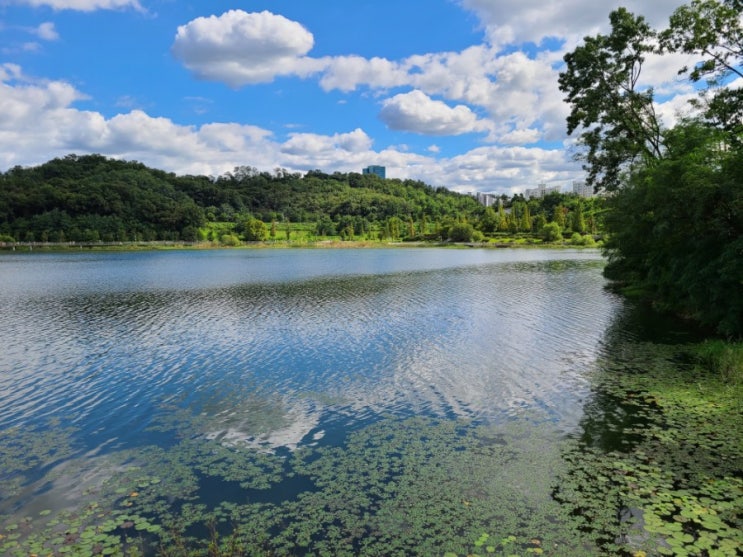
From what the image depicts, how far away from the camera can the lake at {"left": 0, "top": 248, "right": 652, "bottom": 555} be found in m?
8.91

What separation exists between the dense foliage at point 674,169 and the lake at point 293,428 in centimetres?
512

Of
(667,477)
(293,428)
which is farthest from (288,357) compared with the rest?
(667,477)

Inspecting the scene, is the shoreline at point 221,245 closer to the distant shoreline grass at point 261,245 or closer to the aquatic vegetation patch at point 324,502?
the distant shoreline grass at point 261,245

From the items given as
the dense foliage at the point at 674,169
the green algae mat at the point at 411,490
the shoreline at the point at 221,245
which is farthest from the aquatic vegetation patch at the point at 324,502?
the shoreline at the point at 221,245

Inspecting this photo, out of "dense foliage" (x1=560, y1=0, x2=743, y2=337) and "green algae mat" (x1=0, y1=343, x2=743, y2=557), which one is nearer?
"green algae mat" (x1=0, y1=343, x2=743, y2=557)

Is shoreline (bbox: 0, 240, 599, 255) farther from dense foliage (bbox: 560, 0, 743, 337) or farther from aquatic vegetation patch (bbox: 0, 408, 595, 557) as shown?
aquatic vegetation patch (bbox: 0, 408, 595, 557)

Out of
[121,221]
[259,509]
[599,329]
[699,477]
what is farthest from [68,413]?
[121,221]

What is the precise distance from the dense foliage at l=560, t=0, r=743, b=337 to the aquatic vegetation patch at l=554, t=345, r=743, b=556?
23.4 ft

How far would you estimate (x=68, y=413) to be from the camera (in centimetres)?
1554

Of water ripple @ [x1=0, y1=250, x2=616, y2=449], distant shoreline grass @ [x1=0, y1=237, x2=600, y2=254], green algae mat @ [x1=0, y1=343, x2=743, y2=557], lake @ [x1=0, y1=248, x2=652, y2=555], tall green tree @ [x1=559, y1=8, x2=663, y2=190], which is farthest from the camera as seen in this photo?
distant shoreline grass @ [x1=0, y1=237, x2=600, y2=254]

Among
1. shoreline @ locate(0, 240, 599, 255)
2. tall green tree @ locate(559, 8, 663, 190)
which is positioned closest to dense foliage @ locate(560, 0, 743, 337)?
tall green tree @ locate(559, 8, 663, 190)

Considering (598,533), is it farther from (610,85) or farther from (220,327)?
(610,85)

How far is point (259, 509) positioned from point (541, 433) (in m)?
7.94

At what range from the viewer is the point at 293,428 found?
14078mm
